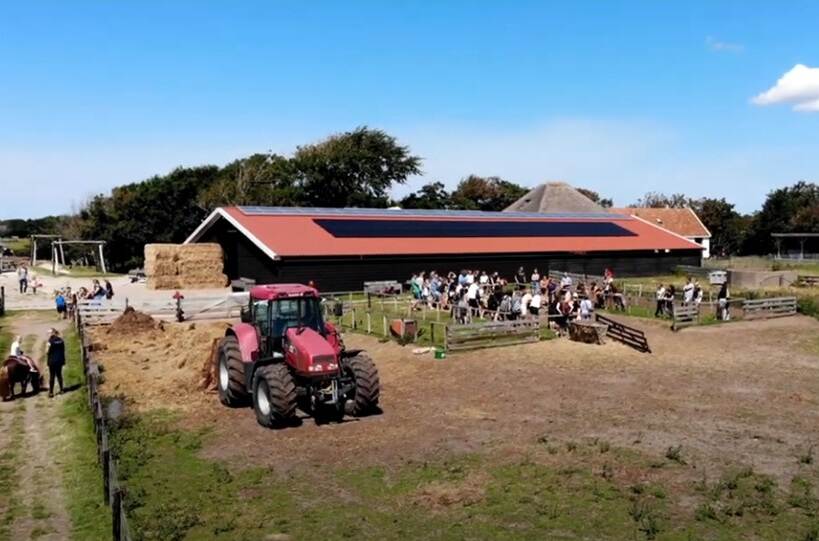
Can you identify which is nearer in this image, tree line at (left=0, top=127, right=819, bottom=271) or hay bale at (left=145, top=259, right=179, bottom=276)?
hay bale at (left=145, top=259, right=179, bottom=276)

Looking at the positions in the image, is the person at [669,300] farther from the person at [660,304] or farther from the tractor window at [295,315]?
the tractor window at [295,315]

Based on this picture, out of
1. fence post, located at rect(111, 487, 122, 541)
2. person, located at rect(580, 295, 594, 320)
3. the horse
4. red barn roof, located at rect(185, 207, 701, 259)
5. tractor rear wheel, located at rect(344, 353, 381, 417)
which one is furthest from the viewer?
red barn roof, located at rect(185, 207, 701, 259)

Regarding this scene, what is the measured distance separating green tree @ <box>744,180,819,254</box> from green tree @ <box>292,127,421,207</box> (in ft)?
135

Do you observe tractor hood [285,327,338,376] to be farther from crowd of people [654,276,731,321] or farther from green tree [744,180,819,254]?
green tree [744,180,819,254]

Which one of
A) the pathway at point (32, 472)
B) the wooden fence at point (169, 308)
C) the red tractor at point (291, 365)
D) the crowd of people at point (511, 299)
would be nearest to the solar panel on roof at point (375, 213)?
the wooden fence at point (169, 308)

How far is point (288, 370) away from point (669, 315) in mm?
19280

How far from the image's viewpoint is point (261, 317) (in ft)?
51.4

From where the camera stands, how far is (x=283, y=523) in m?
9.80

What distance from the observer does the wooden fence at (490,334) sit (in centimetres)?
2245

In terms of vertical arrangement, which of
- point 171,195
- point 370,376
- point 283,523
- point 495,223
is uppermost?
point 171,195

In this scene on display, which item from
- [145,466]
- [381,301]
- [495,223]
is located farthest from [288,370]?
[495,223]

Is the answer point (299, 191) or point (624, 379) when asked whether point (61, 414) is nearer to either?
point (624, 379)

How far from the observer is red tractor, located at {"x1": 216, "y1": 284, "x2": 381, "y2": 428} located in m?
14.1

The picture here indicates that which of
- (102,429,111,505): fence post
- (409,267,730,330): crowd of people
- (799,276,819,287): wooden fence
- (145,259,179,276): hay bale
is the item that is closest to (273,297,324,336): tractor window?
(102,429,111,505): fence post
